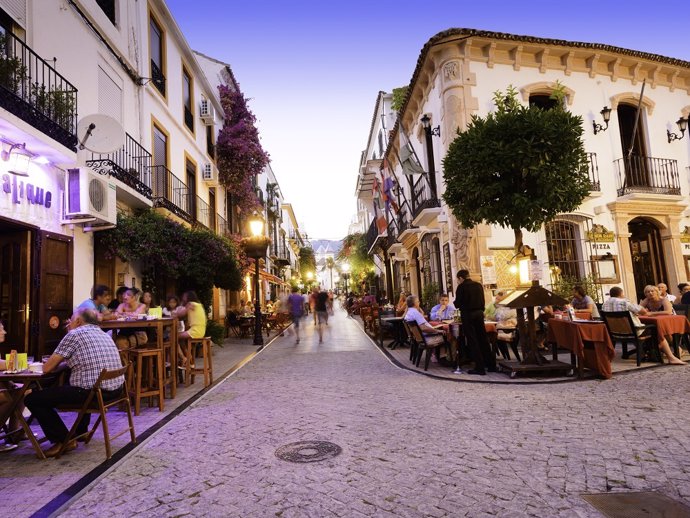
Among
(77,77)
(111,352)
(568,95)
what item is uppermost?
(568,95)

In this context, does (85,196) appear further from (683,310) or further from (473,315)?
(683,310)

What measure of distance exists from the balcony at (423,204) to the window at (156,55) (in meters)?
8.46

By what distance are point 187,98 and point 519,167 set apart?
12.7m

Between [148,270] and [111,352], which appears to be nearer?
[111,352]

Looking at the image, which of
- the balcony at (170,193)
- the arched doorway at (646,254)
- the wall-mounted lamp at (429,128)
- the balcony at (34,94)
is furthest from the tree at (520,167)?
the arched doorway at (646,254)

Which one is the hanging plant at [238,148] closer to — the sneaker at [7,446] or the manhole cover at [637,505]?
the sneaker at [7,446]

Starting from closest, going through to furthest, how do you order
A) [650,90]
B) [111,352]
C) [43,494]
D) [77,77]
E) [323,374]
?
[43,494] → [111,352] → [323,374] → [77,77] → [650,90]

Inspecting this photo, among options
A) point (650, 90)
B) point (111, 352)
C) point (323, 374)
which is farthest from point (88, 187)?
point (650, 90)

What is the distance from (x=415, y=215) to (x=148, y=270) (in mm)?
8576

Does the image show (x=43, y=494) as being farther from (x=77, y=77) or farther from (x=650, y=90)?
(x=650, y=90)

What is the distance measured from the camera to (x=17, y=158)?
6441mm

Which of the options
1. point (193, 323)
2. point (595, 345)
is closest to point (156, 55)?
point (193, 323)

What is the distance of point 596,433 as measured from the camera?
4.11 metres

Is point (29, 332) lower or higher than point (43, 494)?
higher
